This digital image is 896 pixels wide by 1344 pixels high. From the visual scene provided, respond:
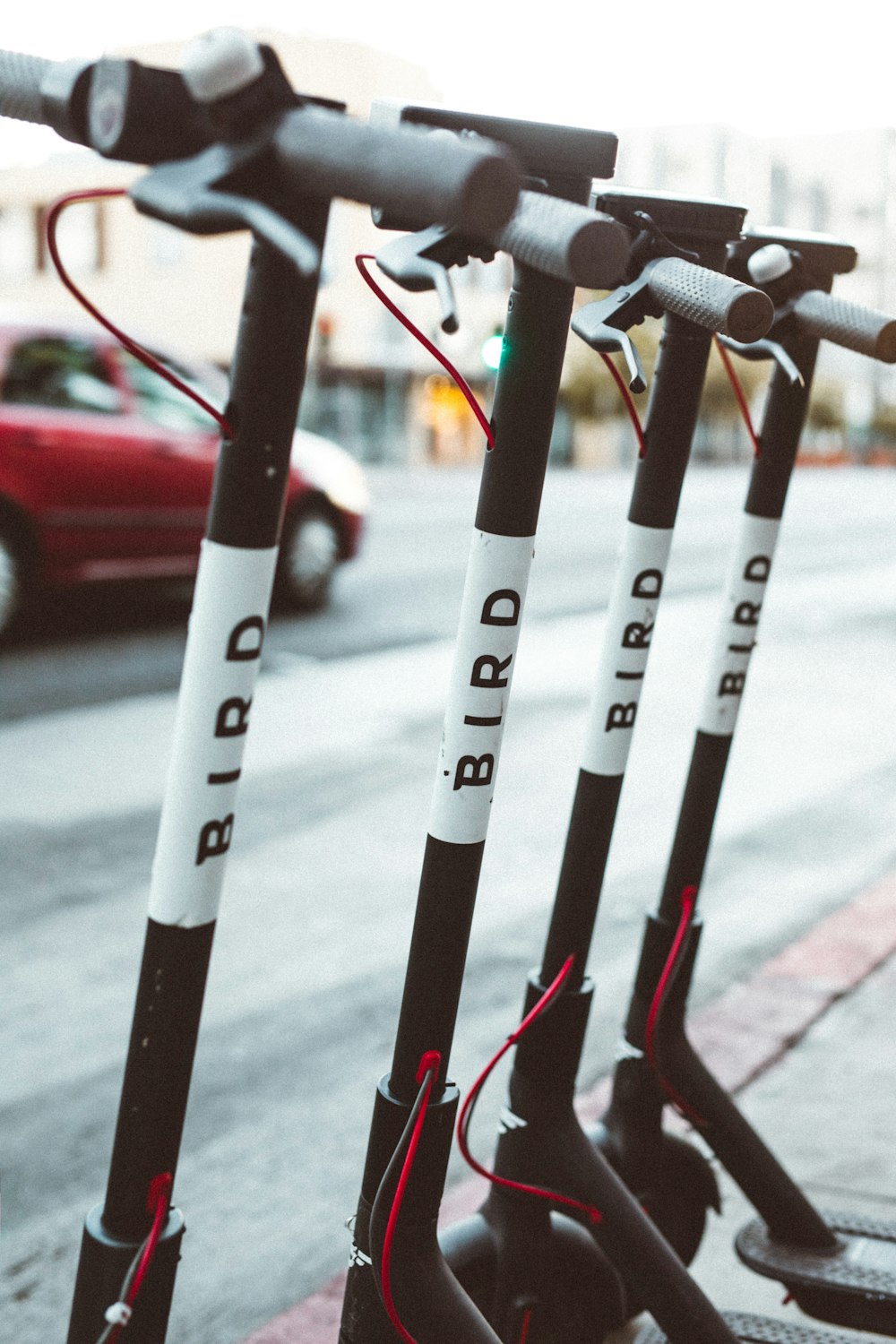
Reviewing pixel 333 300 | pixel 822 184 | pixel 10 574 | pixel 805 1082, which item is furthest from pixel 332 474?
pixel 822 184

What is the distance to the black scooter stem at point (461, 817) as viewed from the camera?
1.67m

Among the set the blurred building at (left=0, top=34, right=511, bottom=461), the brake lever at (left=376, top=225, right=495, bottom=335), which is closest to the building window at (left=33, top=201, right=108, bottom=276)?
the blurred building at (left=0, top=34, right=511, bottom=461)

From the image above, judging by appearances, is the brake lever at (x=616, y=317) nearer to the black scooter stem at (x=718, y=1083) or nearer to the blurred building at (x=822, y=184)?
the black scooter stem at (x=718, y=1083)

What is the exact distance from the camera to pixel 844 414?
58344 mm

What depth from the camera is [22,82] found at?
A: 1.37m

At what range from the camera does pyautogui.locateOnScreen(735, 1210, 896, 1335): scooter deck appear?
7.69ft

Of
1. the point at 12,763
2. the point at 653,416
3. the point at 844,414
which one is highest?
the point at 844,414

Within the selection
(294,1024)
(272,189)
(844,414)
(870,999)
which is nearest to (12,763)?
(294,1024)

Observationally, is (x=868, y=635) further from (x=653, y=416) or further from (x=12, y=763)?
(x=653, y=416)

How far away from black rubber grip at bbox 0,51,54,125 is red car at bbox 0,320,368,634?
6.60 metres

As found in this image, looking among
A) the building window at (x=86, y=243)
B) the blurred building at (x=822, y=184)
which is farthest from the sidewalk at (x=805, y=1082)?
the blurred building at (x=822, y=184)

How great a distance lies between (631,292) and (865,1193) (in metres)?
2.04

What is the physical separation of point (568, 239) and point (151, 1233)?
3.37 ft

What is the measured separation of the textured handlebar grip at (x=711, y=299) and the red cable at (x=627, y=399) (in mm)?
111
